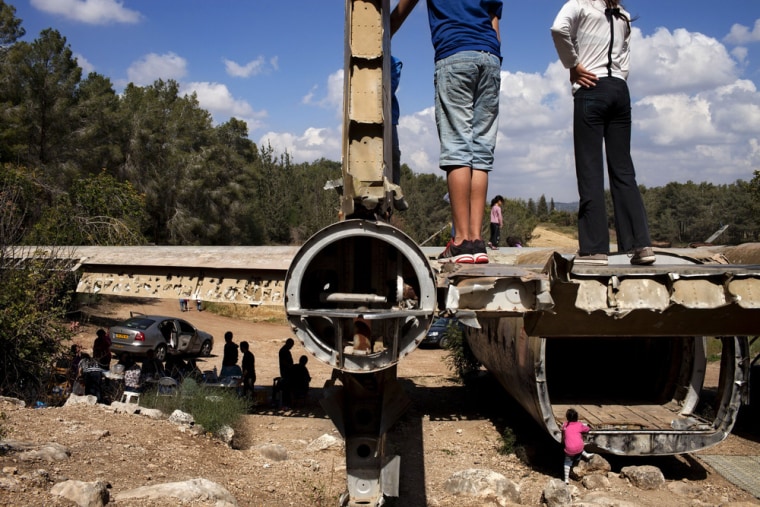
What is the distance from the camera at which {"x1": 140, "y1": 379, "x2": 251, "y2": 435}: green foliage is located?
1347 cm

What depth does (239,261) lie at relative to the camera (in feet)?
30.0

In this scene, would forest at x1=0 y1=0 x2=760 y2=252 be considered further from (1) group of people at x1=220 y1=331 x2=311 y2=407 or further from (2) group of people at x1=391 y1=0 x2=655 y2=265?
(2) group of people at x1=391 y1=0 x2=655 y2=265

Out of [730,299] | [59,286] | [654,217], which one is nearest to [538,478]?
[730,299]

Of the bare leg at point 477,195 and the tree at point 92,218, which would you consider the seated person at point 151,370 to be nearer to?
the tree at point 92,218

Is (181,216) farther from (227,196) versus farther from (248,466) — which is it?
(248,466)

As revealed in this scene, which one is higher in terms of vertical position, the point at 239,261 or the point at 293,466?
the point at 239,261

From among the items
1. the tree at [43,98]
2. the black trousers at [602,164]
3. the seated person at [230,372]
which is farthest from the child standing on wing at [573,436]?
the tree at [43,98]

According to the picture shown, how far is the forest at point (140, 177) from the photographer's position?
24906 millimetres

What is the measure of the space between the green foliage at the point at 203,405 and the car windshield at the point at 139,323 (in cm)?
757

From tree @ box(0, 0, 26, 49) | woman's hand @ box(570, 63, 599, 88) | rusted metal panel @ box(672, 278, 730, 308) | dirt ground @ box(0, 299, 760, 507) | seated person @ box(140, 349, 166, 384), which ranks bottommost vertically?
dirt ground @ box(0, 299, 760, 507)

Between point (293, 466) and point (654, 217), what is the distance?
3100 inches

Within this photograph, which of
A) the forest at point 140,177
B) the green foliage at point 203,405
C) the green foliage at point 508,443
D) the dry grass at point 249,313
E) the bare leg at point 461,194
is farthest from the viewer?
the dry grass at point 249,313

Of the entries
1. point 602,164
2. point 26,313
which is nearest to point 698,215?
point 26,313

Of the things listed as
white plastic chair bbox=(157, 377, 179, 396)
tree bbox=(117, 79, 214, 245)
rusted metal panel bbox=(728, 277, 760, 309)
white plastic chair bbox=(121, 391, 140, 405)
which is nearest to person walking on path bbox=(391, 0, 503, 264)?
rusted metal panel bbox=(728, 277, 760, 309)
